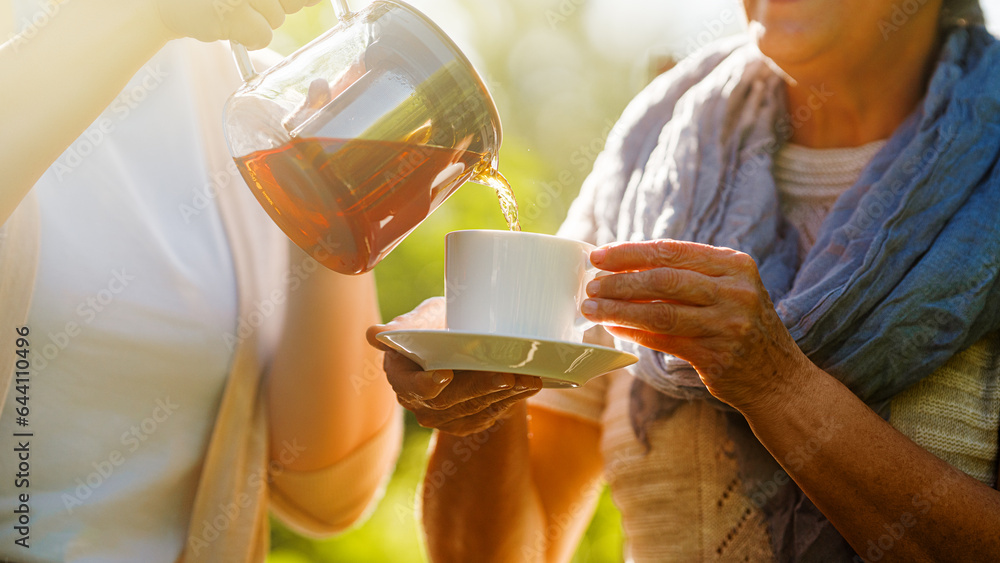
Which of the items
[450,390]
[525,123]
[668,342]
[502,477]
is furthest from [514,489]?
[525,123]

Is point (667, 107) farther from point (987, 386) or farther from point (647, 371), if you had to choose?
point (987, 386)

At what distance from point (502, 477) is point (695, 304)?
2.02 feet

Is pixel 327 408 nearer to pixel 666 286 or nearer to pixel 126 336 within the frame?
pixel 126 336

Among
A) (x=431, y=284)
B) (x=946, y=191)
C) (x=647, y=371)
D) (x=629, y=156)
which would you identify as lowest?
(x=431, y=284)

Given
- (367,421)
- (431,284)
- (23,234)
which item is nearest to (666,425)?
(367,421)

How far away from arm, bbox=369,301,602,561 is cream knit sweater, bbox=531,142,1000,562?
0.26 feet

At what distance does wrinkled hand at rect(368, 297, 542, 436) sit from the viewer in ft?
3.03

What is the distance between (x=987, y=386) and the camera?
1.08 meters

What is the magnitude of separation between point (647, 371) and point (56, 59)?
94cm

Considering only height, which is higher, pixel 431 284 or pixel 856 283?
pixel 856 283

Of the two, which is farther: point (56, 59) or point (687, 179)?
point (687, 179)

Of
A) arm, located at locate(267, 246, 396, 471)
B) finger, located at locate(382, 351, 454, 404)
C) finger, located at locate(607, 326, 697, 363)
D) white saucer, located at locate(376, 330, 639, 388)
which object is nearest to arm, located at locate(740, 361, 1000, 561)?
finger, located at locate(607, 326, 697, 363)

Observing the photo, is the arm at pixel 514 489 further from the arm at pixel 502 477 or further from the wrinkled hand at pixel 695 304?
the wrinkled hand at pixel 695 304

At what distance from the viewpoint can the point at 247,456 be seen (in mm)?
1176
